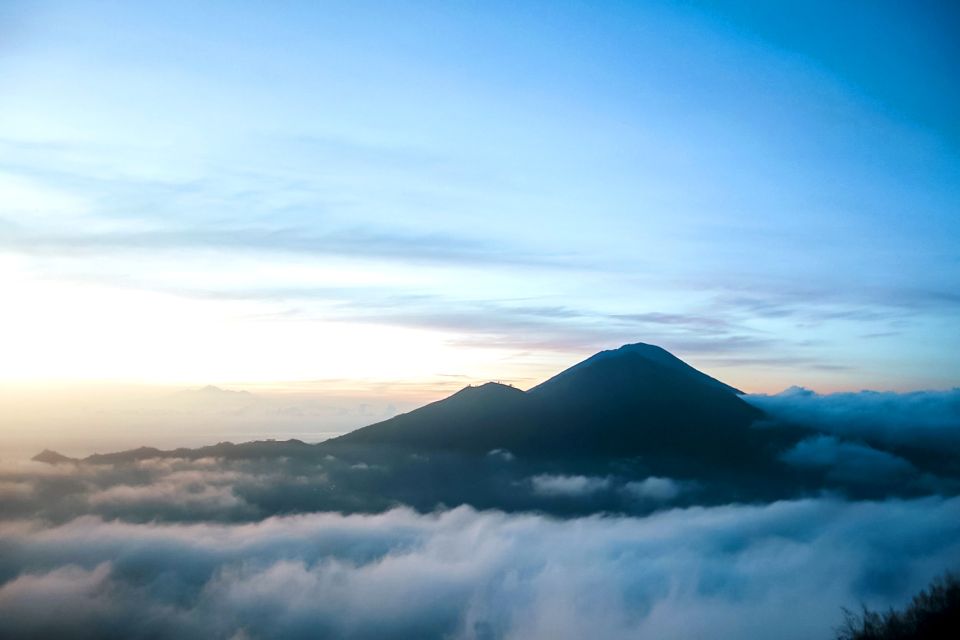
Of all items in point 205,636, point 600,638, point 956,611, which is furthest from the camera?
point 205,636

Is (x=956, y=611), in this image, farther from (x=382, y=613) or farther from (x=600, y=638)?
(x=382, y=613)

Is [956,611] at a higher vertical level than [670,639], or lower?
higher

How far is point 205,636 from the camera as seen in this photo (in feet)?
572

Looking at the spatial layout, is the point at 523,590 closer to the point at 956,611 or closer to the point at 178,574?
the point at 178,574

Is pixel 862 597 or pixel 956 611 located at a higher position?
pixel 956 611

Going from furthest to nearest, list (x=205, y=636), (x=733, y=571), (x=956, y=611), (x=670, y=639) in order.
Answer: (x=733, y=571) → (x=205, y=636) → (x=670, y=639) → (x=956, y=611)

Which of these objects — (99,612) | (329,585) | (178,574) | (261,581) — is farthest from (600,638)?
(99,612)

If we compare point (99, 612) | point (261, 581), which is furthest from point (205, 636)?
point (99, 612)

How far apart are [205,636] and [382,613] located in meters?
47.0

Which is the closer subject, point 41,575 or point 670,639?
point 670,639

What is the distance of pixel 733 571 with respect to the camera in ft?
613

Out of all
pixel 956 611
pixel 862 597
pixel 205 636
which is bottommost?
pixel 205 636

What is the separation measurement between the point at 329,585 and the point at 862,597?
143 metres

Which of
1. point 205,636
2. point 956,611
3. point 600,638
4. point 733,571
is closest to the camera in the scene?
point 956,611
